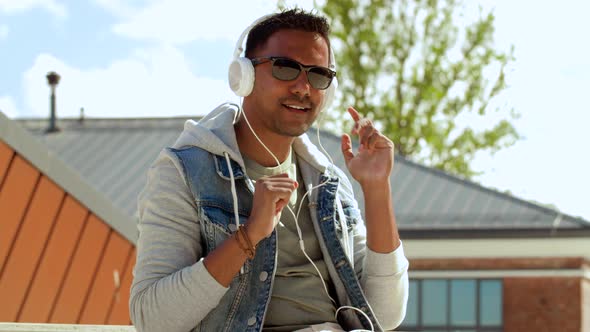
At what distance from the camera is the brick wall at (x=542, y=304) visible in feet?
70.9

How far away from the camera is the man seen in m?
3.18

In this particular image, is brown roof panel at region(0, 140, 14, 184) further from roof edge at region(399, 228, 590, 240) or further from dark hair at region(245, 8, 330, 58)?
roof edge at region(399, 228, 590, 240)

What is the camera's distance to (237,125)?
3598 mm

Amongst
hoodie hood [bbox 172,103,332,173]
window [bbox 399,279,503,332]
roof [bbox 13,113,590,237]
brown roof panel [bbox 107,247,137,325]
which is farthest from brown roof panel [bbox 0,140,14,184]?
window [bbox 399,279,503,332]

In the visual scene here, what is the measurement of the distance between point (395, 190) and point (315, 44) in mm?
19320

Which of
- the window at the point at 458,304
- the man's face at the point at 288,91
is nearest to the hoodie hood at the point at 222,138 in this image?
the man's face at the point at 288,91

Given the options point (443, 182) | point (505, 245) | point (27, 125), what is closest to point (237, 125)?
point (505, 245)

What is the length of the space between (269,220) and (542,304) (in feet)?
63.7

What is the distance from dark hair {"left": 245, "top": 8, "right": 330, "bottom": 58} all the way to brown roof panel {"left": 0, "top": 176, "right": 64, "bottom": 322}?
4.28 m

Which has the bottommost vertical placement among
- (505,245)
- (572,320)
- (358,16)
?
(572,320)

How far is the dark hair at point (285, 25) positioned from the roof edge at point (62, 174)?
3708 mm

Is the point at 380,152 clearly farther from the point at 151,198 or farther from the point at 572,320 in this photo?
the point at 572,320

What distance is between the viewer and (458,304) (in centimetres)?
2175

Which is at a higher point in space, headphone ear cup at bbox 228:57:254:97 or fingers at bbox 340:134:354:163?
headphone ear cup at bbox 228:57:254:97
